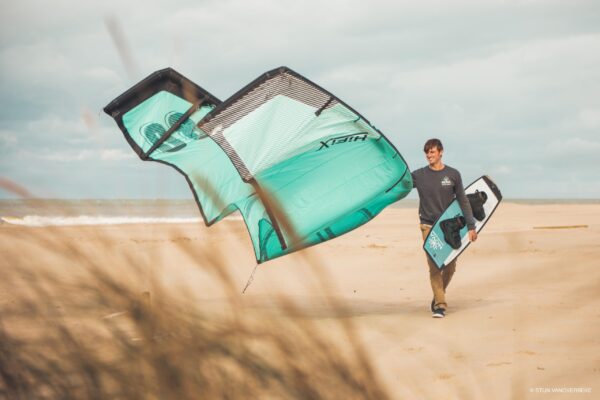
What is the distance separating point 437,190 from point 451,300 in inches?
64.7

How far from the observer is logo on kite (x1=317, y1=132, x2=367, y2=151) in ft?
19.6

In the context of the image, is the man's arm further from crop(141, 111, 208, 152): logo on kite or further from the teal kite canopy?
crop(141, 111, 208, 152): logo on kite

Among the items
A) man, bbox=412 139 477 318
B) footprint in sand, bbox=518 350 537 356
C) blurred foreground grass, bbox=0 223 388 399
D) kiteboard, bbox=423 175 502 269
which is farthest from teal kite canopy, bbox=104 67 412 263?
blurred foreground grass, bbox=0 223 388 399

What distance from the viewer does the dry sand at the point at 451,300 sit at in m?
1.93

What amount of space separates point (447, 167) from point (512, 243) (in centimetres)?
541

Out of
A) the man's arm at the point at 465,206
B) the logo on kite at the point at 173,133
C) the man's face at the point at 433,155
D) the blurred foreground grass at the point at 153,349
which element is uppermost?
the logo on kite at the point at 173,133

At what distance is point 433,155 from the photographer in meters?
6.73

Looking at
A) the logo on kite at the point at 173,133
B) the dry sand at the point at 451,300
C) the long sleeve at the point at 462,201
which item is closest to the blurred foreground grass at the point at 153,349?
the dry sand at the point at 451,300

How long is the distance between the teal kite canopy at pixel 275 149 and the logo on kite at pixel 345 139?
0.01 meters

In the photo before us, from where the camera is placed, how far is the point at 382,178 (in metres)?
6.59

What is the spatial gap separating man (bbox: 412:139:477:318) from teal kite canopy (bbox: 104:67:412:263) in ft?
0.74

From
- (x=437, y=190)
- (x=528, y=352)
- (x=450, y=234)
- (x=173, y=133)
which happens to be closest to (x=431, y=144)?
(x=437, y=190)

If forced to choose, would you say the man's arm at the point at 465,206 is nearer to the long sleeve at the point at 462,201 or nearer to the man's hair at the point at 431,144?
the long sleeve at the point at 462,201

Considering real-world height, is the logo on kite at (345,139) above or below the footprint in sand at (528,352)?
above
